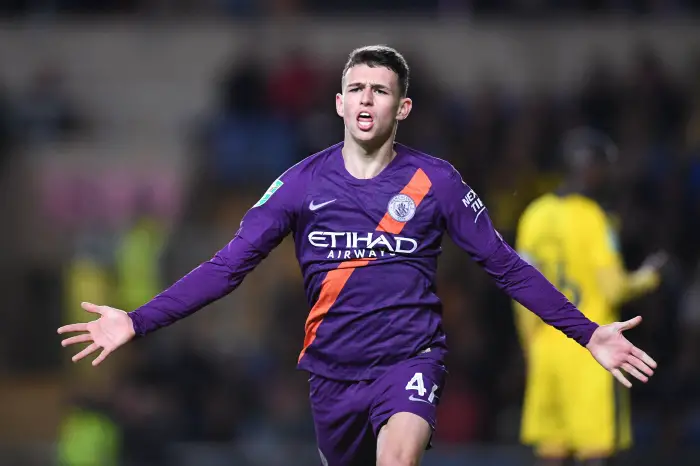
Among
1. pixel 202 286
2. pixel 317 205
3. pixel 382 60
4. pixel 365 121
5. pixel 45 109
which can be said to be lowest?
pixel 45 109

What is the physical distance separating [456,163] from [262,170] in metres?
1.80

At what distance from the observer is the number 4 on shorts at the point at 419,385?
535 cm

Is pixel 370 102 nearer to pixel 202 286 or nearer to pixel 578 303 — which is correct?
pixel 202 286

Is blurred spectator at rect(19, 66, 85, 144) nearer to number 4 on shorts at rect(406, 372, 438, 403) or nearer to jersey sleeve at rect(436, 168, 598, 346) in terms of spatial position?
jersey sleeve at rect(436, 168, 598, 346)

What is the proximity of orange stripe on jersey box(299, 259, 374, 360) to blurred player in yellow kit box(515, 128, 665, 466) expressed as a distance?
2797mm

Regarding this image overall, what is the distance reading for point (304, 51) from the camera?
12.7 meters

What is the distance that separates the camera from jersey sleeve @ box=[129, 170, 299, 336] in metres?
5.40

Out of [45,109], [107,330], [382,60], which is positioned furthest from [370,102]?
[45,109]

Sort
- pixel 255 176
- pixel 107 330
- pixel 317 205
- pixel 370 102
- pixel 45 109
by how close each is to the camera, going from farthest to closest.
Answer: pixel 45 109 → pixel 255 176 → pixel 317 205 → pixel 370 102 → pixel 107 330

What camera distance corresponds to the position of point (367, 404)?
5.47 metres

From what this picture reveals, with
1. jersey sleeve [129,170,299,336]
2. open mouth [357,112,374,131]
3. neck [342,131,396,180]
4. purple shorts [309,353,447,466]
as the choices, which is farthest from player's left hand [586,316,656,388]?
jersey sleeve [129,170,299,336]

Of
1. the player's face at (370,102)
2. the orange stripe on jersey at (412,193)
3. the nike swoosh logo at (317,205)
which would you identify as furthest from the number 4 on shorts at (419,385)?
the player's face at (370,102)

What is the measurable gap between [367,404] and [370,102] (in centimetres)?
126

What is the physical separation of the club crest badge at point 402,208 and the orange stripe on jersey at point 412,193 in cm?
1
